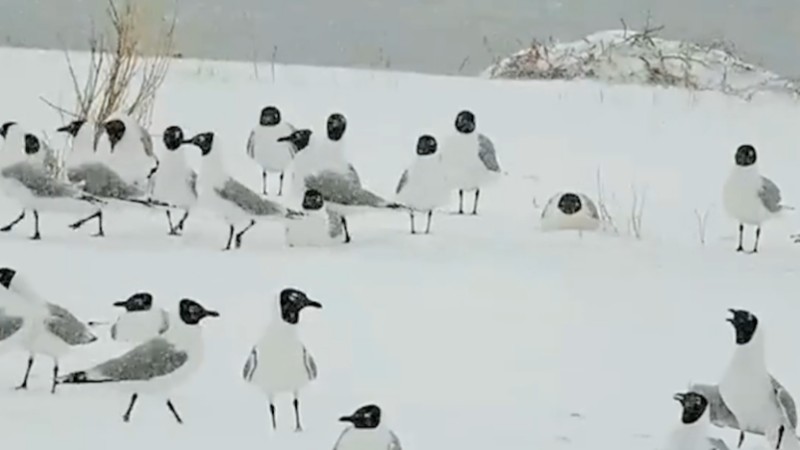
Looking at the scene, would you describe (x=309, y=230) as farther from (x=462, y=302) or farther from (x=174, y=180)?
(x=462, y=302)

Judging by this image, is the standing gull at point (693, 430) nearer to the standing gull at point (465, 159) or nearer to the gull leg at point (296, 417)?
the gull leg at point (296, 417)

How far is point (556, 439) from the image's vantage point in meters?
2.73

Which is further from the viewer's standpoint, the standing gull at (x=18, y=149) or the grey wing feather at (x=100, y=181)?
the grey wing feather at (x=100, y=181)

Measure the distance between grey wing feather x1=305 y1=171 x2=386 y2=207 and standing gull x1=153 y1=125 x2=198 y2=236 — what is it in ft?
1.13

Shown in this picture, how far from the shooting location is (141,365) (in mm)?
2635

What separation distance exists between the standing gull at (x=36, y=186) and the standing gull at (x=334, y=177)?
650 mm

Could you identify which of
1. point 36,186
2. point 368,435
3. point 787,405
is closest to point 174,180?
point 36,186

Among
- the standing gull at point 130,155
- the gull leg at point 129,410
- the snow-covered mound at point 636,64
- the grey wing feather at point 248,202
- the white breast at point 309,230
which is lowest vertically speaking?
the gull leg at point 129,410

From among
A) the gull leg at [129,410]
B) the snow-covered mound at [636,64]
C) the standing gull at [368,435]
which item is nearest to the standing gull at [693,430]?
the standing gull at [368,435]

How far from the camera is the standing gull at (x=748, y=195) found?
14.8ft

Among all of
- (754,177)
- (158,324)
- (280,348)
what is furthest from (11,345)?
(754,177)

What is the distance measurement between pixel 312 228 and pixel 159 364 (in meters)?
1.67

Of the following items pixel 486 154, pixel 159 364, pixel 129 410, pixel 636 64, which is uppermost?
pixel 636 64

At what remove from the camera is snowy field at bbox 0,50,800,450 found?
2768mm
